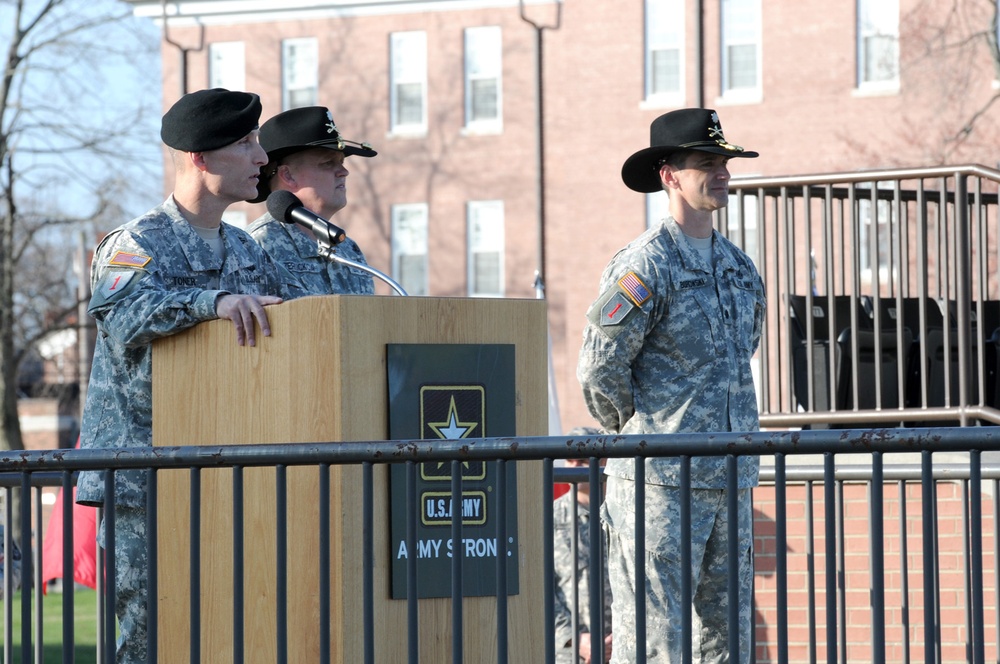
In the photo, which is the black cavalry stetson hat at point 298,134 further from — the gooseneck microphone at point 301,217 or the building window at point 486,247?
the building window at point 486,247

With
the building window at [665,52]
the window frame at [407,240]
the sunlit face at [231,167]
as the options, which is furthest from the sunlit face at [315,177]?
the window frame at [407,240]

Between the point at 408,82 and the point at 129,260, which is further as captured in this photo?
the point at 408,82

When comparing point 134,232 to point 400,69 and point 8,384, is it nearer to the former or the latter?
point 8,384

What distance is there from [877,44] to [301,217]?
2782 cm

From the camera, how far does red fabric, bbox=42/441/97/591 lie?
5.70 meters

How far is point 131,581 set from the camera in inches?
159

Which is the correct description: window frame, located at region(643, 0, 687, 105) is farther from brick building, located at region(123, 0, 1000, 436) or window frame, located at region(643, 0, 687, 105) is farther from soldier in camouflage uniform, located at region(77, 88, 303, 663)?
soldier in camouflage uniform, located at region(77, 88, 303, 663)

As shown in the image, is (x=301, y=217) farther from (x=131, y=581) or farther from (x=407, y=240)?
(x=407, y=240)

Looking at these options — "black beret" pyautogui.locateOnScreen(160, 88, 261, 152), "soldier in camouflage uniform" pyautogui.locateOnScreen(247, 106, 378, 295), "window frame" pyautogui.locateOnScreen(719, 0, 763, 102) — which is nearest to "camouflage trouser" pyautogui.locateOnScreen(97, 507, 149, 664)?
"black beret" pyautogui.locateOnScreen(160, 88, 261, 152)

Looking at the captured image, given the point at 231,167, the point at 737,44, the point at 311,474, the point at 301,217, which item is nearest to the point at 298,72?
the point at 737,44

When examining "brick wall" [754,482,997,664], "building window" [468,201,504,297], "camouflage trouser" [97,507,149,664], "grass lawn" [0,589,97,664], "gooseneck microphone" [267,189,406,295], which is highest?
"building window" [468,201,504,297]

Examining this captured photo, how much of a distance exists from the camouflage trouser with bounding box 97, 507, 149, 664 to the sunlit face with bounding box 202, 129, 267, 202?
0.91 m

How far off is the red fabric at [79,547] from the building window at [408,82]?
28.6 metres

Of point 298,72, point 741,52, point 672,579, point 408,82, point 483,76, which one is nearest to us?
point 672,579
